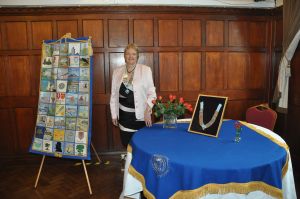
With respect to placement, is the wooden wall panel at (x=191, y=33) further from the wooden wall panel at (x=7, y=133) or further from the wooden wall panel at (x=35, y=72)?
the wooden wall panel at (x=7, y=133)

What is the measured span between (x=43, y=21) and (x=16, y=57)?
652mm

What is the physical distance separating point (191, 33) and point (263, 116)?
65.2 inches

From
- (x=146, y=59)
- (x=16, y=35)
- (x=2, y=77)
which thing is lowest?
(x=2, y=77)

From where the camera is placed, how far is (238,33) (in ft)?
12.2

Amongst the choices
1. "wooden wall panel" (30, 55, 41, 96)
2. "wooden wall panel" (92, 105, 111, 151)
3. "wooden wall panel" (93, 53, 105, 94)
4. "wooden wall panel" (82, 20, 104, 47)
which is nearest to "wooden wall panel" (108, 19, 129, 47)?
"wooden wall panel" (82, 20, 104, 47)

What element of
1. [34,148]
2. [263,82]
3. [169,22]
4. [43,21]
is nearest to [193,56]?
[169,22]

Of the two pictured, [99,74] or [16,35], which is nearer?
[16,35]

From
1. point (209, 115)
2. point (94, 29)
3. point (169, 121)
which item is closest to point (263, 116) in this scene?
point (209, 115)

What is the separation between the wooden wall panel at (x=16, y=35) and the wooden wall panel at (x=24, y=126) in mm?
923

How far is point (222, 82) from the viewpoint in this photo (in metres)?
3.79

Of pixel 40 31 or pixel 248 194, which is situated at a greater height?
pixel 40 31

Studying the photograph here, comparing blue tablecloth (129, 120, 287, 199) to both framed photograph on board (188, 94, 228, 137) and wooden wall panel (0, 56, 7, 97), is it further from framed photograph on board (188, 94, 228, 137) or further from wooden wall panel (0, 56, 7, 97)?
wooden wall panel (0, 56, 7, 97)

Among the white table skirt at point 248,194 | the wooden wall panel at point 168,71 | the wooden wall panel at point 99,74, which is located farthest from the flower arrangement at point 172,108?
the wooden wall panel at point 99,74

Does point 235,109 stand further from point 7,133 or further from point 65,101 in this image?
point 7,133
